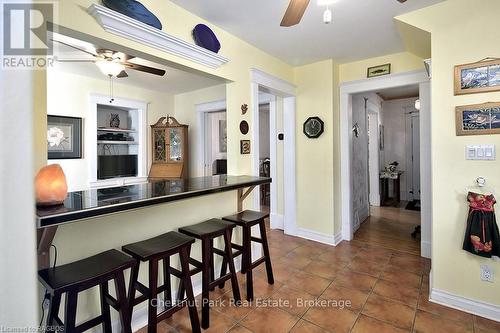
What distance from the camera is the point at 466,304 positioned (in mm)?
1954

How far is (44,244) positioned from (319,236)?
2994 mm

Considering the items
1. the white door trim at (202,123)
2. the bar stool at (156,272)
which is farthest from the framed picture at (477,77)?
the white door trim at (202,123)

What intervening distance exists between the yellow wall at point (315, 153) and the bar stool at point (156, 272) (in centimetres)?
217

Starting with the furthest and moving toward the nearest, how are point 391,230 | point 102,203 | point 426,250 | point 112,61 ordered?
point 391,230, point 426,250, point 112,61, point 102,203

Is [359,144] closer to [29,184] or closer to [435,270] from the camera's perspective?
[435,270]

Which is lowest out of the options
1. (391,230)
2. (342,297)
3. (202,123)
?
(342,297)

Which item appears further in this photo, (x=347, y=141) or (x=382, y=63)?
(x=347, y=141)

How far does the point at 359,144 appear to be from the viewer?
13.7ft

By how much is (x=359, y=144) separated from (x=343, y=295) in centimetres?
268

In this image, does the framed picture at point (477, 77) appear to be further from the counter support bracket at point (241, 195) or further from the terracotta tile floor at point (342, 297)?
the counter support bracket at point (241, 195)

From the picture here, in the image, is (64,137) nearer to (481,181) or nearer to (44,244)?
(44,244)

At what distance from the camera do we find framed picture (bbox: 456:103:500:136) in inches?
71.5

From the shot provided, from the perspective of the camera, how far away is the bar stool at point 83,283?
1.18 meters

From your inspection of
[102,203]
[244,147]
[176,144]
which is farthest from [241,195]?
[176,144]
